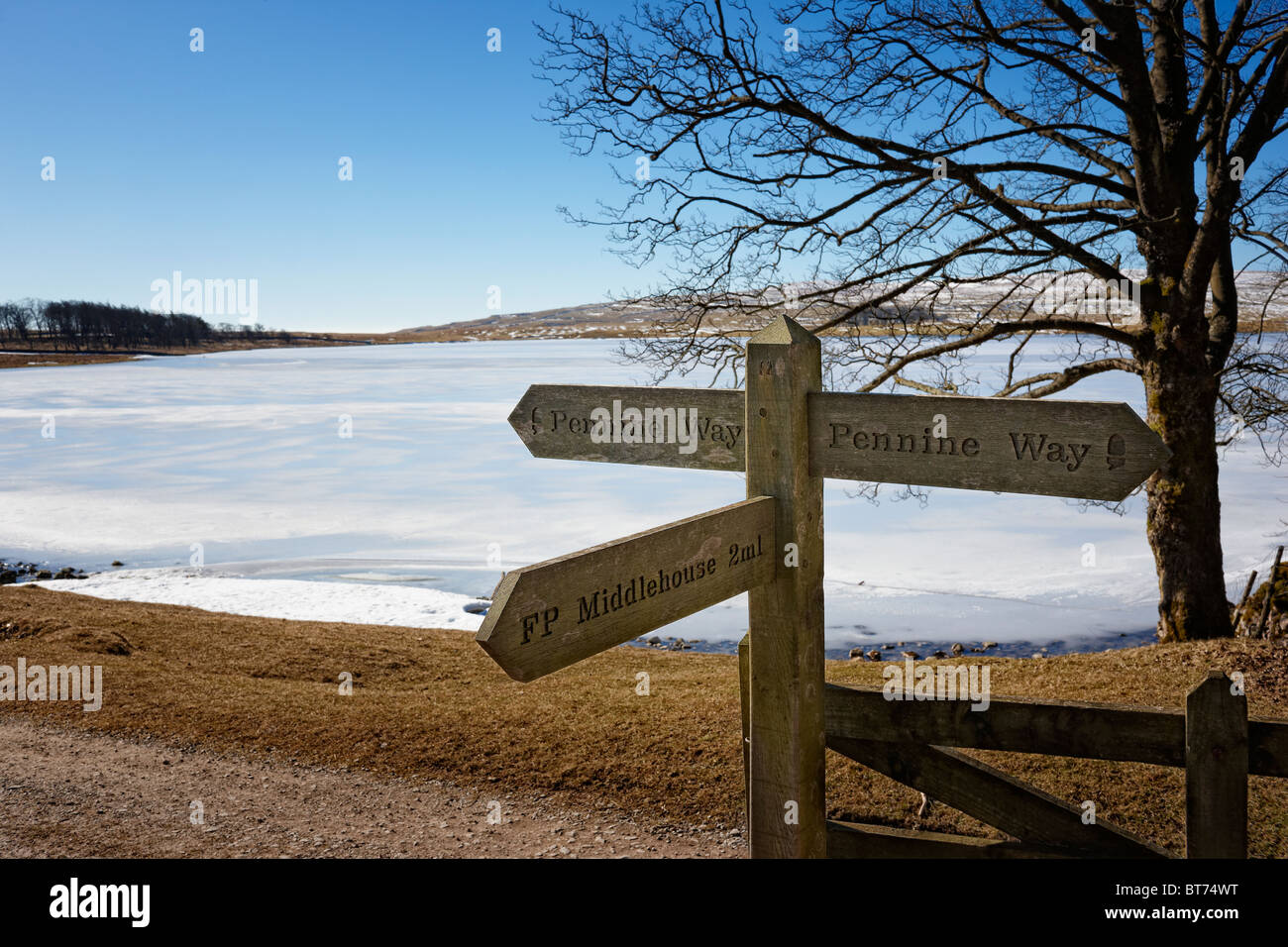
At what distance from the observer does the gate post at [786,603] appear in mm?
3191

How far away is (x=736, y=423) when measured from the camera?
3393 mm

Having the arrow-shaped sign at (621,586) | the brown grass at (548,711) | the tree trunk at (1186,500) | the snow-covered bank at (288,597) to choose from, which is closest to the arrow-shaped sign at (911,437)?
the arrow-shaped sign at (621,586)

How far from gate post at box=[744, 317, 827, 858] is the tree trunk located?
685 cm

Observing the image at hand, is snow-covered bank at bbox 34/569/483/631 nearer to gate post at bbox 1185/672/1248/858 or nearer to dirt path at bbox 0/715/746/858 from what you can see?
dirt path at bbox 0/715/746/858

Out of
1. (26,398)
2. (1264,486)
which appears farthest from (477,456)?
(26,398)

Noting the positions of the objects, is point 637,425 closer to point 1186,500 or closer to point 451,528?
point 1186,500

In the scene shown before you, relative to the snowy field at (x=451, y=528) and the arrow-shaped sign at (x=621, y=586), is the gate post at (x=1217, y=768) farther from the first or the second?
the snowy field at (x=451, y=528)

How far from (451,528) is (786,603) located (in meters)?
18.8

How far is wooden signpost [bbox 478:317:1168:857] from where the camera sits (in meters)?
2.88

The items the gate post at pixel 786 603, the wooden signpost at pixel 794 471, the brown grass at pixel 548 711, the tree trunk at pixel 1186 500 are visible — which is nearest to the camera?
the wooden signpost at pixel 794 471

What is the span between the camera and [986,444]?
309cm

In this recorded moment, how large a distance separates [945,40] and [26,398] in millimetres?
64790

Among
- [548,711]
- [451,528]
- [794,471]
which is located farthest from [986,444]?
[451,528]

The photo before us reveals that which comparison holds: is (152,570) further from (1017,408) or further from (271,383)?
(271,383)
